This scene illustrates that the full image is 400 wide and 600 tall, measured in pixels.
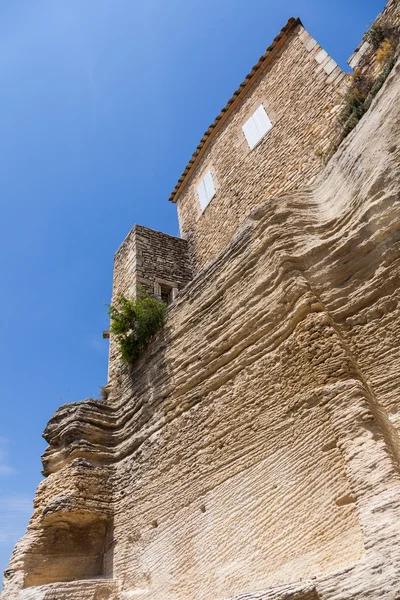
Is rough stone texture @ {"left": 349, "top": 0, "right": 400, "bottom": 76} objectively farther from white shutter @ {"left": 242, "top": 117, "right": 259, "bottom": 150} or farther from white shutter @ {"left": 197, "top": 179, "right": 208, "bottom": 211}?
white shutter @ {"left": 197, "top": 179, "right": 208, "bottom": 211}

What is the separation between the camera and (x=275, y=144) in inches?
368

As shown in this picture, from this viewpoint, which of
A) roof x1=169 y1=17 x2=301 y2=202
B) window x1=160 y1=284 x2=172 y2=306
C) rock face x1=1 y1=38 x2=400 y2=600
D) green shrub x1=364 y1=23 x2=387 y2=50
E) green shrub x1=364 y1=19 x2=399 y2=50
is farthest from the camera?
window x1=160 y1=284 x2=172 y2=306

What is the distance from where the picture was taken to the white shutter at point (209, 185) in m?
11.2

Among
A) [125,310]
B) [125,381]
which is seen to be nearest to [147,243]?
[125,310]

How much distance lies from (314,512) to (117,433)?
4511 mm

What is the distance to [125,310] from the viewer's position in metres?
8.27

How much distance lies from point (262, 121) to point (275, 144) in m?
1.07

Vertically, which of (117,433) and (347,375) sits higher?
(117,433)

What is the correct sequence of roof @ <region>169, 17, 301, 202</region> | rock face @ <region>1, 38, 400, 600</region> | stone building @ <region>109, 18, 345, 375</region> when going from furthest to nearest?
roof @ <region>169, 17, 301, 202</region>, stone building @ <region>109, 18, 345, 375</region>, rock face @ <region>1, 38, 400, 600</region>

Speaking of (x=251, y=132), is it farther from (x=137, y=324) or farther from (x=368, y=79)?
(x=137, y=324)

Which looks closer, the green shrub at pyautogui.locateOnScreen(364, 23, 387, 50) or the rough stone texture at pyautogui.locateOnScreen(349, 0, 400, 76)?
the rough stone texture at pyautogui.locateOnScreen(349, 0, 400, 76)

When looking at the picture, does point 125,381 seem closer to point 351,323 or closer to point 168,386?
point 168,386

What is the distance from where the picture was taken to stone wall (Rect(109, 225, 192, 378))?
418 inches

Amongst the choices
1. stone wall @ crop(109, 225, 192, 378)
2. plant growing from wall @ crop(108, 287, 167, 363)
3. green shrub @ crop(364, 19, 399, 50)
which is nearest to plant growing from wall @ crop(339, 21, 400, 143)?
green shrub @ crop(364, 19, 399, 50)
